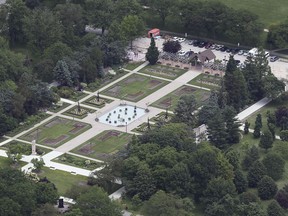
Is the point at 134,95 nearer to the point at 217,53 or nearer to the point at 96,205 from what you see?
the point at 217,53

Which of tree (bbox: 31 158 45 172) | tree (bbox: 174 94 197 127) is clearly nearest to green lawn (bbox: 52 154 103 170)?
tree (bbox: 31 158 45 172)

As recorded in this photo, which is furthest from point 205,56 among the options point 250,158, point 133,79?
point 250,158

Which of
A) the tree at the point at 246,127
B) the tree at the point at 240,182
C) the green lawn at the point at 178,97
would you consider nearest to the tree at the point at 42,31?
the green lawn at the point at 178,97

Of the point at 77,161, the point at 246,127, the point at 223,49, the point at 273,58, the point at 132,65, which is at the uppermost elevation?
the point at 246,127

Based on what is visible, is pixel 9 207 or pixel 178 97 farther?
pixel 178 97

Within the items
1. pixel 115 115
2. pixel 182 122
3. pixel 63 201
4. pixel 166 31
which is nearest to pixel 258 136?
pixel 182 122

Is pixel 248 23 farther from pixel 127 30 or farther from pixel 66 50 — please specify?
pixel 66 50
